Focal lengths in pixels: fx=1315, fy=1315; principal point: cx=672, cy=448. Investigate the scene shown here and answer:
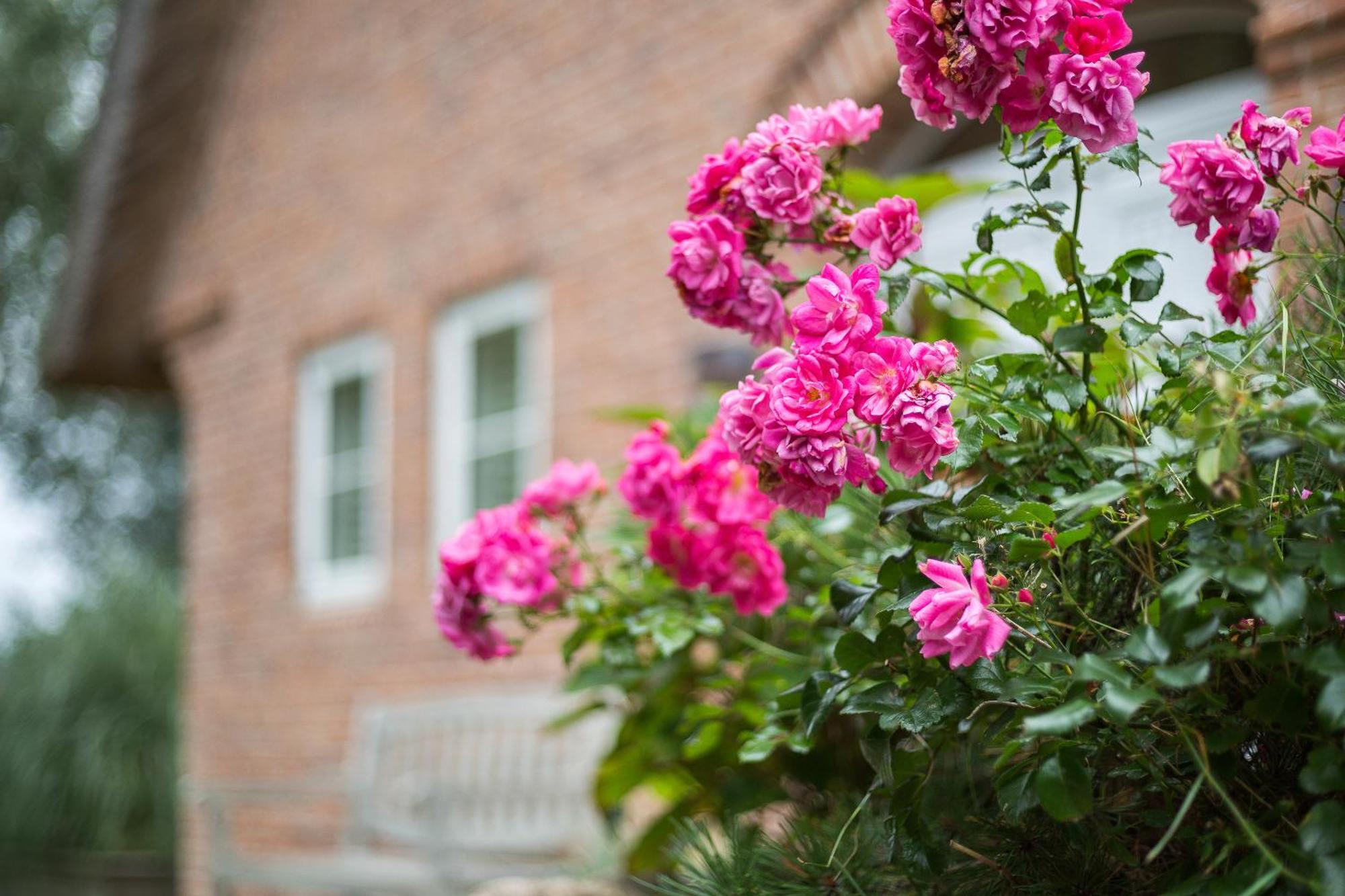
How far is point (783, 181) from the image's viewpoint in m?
1.23

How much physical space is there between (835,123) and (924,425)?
1.44 ft

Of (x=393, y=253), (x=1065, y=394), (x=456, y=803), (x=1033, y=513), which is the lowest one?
(x=456, y=803)

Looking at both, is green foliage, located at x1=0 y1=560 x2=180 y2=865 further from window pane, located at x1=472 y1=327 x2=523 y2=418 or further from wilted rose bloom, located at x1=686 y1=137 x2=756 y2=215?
wilted rose bloom, located at x1=686 y1=137 x2=756 y2=215

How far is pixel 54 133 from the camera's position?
13727mm

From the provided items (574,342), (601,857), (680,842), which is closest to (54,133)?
(574,342)

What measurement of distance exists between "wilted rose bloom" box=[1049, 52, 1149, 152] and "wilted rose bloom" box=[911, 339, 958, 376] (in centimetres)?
21

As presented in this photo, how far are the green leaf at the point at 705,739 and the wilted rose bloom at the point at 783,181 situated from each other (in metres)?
0.68

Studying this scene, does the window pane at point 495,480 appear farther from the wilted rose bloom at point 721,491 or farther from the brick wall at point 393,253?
the wilted rose bloom at point 721,491

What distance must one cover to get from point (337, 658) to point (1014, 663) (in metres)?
5.12

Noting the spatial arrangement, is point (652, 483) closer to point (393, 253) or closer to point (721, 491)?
point (721, 491)

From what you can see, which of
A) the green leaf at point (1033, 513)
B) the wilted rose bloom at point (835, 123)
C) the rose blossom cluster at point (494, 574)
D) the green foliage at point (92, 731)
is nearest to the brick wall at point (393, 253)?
the green foliage at point (92, 731)

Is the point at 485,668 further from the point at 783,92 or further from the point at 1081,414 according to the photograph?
the point at 1081,414

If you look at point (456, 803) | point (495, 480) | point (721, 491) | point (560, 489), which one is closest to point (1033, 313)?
point (721, 491)

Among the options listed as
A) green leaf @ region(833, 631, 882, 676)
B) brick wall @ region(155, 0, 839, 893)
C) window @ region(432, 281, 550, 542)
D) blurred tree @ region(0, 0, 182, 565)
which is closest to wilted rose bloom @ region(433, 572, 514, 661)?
green leaf @ region(833, 631, 882, 676)
